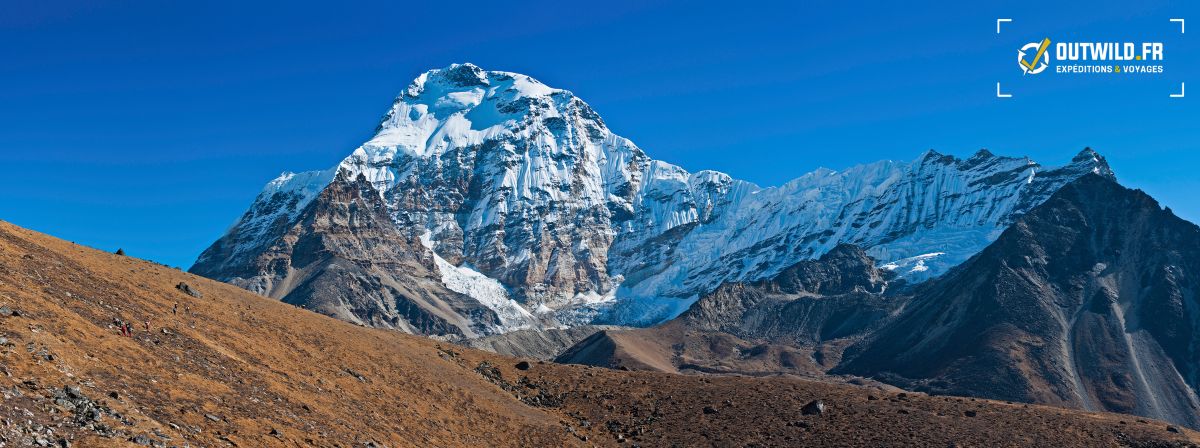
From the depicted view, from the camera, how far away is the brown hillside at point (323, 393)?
47.6 m

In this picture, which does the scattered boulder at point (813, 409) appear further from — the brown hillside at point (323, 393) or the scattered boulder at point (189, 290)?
the scattered boulder at point (189, 290)

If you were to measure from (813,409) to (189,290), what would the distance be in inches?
2211

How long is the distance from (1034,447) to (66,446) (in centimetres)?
7937

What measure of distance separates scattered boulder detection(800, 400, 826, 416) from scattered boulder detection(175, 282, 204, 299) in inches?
2139

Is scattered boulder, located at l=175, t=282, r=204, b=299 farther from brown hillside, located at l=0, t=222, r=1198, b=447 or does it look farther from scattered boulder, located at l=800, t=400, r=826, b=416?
scattered boulder, located at l=800, t=400, r=826, b=416

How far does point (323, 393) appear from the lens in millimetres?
67125

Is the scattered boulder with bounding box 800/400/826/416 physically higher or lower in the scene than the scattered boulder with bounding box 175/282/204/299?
lower

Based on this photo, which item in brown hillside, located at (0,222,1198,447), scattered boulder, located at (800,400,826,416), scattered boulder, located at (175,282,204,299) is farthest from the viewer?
scattered boulder, located at (800,400,826,416)

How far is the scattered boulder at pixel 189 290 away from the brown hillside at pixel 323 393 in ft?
2.90

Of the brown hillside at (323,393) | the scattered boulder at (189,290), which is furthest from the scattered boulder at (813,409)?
the scattered boulder at (189,290)

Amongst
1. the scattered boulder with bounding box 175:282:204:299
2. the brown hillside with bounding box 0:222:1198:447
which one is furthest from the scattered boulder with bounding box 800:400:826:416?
the scattered boulder with bounding box 175:282:204:299

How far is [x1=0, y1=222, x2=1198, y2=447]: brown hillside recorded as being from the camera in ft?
156

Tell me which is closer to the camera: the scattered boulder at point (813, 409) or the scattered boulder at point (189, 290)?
the scattered boulder at point (189, 290)

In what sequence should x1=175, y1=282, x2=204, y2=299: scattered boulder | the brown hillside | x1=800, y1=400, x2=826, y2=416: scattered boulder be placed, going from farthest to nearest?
x1=800, y1=400, x2=826, y2=416: scattered boulder < x1=175, y1=282, x2=204, y2=299: scattered boulder < the brown hillside
